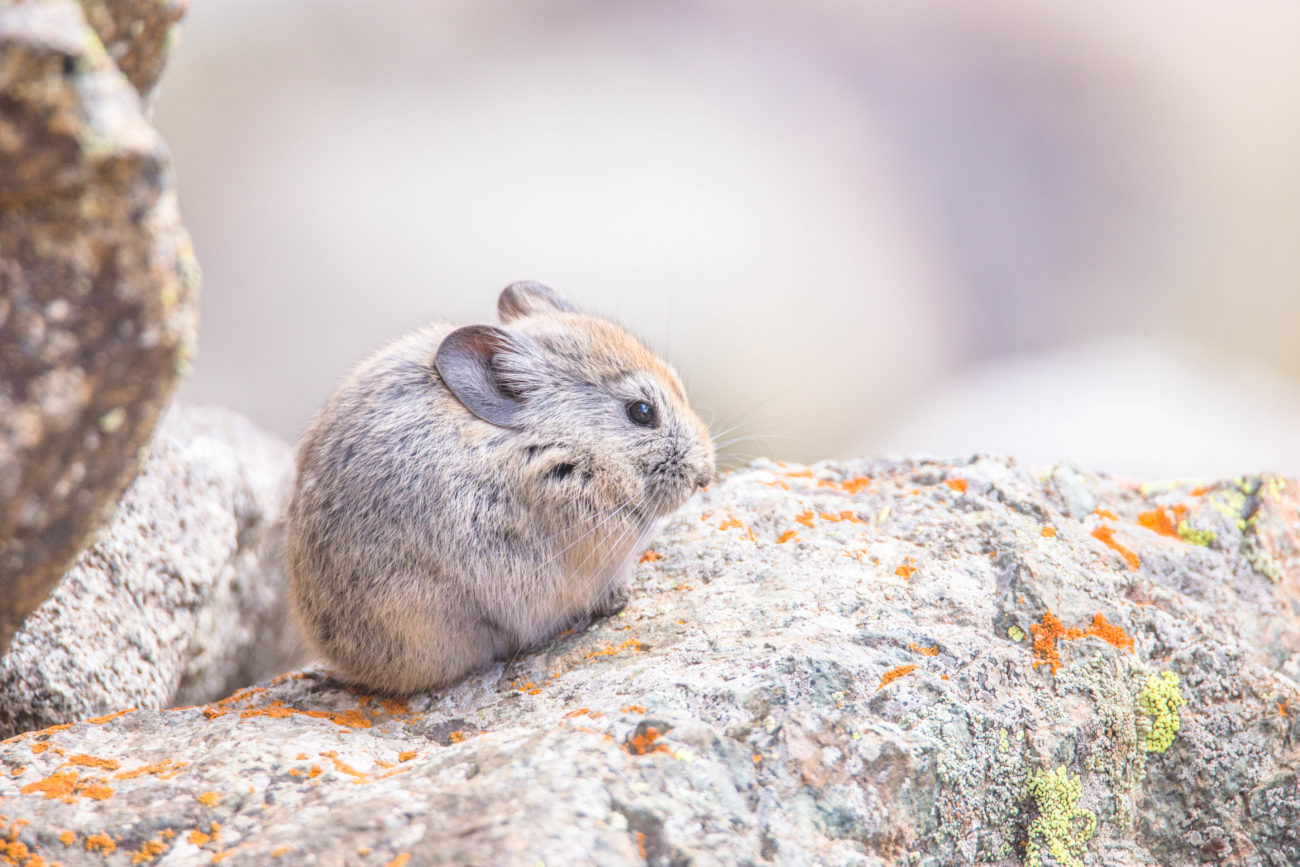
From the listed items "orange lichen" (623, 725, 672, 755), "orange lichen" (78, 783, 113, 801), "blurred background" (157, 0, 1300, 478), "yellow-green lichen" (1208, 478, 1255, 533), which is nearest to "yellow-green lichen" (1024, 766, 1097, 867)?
"orange lichen" (623, 725, 672, 755)

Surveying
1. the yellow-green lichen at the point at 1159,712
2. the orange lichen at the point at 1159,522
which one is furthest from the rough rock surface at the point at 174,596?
the orange lichen at the point at 1159,522

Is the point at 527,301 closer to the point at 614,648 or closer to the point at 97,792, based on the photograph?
the point at 614,648

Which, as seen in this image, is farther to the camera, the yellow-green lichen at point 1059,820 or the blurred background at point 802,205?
the blurred background at point 802,205

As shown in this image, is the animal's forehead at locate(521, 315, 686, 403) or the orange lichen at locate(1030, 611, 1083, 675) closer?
the orange lichen at locate(1030, 611, 1083, 675)

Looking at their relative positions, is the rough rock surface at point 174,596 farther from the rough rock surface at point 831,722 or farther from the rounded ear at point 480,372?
the rounded ear at point 480,372

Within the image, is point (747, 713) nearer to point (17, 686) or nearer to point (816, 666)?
point (816, 666)

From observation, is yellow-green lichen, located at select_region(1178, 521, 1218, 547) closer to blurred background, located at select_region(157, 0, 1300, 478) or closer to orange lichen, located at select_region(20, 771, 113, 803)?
orange lichen, located at select_region(20, 771, 113, 803)
